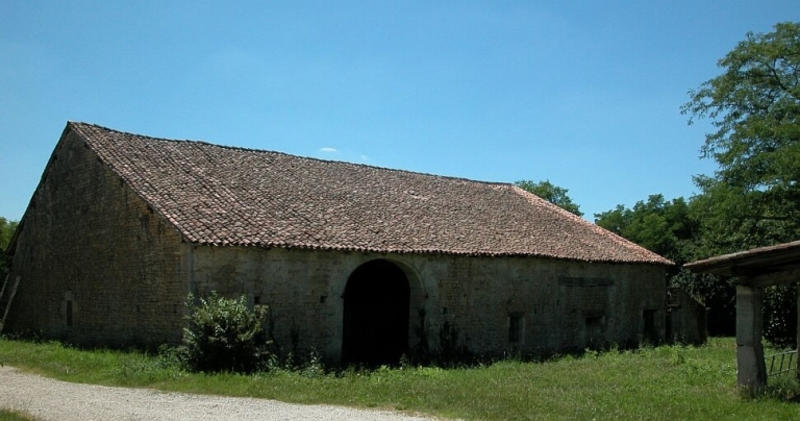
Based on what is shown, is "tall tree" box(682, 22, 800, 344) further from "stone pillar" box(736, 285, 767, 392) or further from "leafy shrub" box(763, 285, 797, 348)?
"stone pillar" box(736, 285, 767, 392)

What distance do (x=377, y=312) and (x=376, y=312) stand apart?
1.3 inches

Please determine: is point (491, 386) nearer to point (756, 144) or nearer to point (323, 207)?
point (323, 207)

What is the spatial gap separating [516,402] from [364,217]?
31.6ft

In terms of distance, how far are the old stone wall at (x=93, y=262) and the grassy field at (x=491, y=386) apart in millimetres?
1219

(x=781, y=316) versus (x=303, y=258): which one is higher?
(x=303, y=258)

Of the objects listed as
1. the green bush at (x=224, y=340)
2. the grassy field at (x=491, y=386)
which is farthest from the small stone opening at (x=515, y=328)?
the green bush at (x=224, y=340)

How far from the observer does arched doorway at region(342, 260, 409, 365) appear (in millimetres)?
20453

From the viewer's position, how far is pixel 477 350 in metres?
20.7

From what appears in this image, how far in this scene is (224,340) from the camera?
1459 centimetres

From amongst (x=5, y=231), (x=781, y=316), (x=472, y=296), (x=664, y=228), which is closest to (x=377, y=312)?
(x=472, y=296)

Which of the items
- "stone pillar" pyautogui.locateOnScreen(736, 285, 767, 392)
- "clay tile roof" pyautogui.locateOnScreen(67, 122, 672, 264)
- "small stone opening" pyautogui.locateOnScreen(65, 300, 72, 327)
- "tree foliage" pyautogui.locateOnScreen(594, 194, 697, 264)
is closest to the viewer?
"stone pillar" pyautogui.locateOnScreen(736, 285, 767, 392)

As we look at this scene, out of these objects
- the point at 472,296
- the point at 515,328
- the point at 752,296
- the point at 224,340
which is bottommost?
the point at 515,328

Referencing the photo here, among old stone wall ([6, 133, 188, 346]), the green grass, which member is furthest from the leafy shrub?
the green grass

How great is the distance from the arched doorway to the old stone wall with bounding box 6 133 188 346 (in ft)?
17.7
